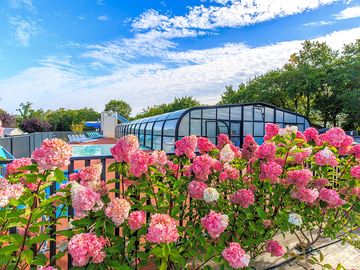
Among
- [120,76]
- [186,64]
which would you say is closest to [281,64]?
[186,64]

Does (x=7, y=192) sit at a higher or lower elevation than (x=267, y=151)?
lower

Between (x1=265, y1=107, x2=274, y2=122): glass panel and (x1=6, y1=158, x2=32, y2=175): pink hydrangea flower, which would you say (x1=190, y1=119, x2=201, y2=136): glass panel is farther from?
(x1=6, y1=158, x2=32, y2=175): pink hydrangea flower

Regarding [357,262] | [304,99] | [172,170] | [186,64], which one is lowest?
[357,262]

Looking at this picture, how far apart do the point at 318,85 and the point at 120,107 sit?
40131 mm

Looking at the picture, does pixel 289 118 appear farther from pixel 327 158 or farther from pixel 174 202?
pixel 174 202

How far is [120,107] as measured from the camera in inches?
2040

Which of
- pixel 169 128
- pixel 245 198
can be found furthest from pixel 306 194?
pixel 169 128

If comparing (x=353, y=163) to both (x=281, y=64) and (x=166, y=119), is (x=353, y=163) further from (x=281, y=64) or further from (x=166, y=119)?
(x=281, y=64)

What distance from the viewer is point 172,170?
5.64 feet

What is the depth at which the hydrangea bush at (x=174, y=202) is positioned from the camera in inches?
42.9

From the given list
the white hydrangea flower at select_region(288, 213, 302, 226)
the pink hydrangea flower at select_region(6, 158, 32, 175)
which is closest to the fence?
the pink hydrangea flower at select_region(6, 158, 32, 175)

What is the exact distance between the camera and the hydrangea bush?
3.58 ft

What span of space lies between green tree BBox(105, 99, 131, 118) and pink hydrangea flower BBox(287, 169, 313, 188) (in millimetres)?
51500

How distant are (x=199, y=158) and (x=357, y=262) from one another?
6.59 feet
